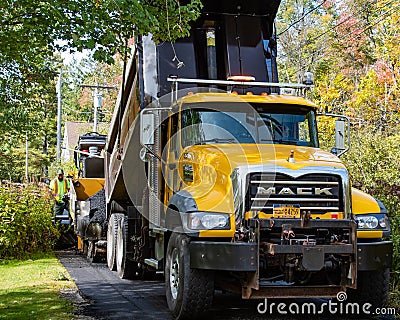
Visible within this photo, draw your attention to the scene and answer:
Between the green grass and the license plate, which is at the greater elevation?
the license plate

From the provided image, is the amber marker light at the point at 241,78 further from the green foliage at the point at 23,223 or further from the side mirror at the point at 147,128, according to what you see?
the green foliage at the point at 23,223

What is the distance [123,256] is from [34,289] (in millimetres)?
2300

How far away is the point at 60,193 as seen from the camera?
2066 centimetres

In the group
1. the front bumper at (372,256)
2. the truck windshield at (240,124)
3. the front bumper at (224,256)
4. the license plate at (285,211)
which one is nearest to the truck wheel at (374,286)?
the front bumper at (372,256)

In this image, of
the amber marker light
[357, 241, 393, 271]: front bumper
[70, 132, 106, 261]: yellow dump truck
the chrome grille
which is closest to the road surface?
[357, 241, 393, 271]: front bumper

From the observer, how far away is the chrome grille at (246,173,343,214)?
7.88 m

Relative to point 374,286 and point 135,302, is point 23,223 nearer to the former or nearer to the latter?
point 135,302

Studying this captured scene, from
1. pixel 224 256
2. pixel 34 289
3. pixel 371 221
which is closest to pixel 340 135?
pixel 371 221

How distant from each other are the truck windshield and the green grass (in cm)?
301

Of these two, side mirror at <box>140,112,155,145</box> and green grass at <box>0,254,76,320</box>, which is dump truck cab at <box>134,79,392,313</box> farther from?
green grass at <box>0,254,76,320</box>

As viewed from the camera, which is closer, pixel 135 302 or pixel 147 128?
pixel 147 128

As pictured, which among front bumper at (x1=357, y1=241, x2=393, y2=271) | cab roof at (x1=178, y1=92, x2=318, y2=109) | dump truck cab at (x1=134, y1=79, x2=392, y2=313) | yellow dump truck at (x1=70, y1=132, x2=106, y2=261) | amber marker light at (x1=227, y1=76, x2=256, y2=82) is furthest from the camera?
yellow dump truck at (x1=70, y1=132, x2=106, y2=261)

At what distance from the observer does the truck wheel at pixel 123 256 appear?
12344 mm

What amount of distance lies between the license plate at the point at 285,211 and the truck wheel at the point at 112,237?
572 cm
